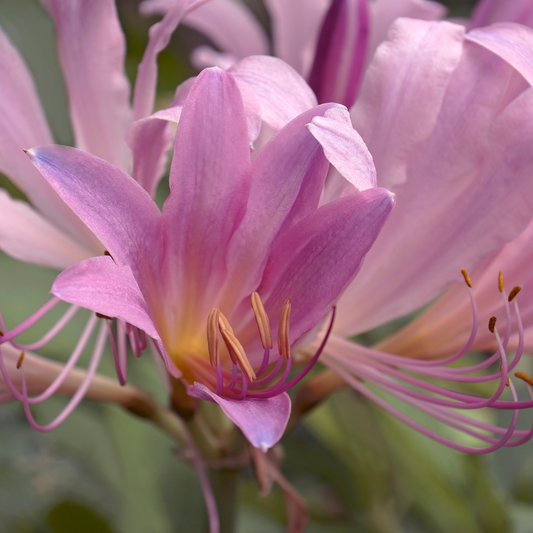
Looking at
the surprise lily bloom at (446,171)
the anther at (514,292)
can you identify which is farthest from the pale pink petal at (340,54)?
the anther at (514,292)

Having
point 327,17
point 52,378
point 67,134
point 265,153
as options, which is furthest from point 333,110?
point 67,134

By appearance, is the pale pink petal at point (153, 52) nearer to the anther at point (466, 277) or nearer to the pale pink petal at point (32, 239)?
the pale pink petal at point (32, 239)

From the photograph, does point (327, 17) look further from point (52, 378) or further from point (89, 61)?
point (52, 378)

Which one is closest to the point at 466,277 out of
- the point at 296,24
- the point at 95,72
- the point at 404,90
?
the point at 404,90

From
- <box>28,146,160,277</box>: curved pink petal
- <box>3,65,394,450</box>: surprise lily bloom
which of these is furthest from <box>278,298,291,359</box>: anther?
<box>28,146,160,277</box>: curved pink petal

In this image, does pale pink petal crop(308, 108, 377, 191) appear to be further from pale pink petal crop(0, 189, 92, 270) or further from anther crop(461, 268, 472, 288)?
pale pink petal crop(0, 189, 92, 270)

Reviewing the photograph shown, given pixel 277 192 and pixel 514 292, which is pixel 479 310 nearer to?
pixel 514 292

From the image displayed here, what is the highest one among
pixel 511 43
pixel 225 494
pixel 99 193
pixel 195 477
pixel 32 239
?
pixel 511 43
